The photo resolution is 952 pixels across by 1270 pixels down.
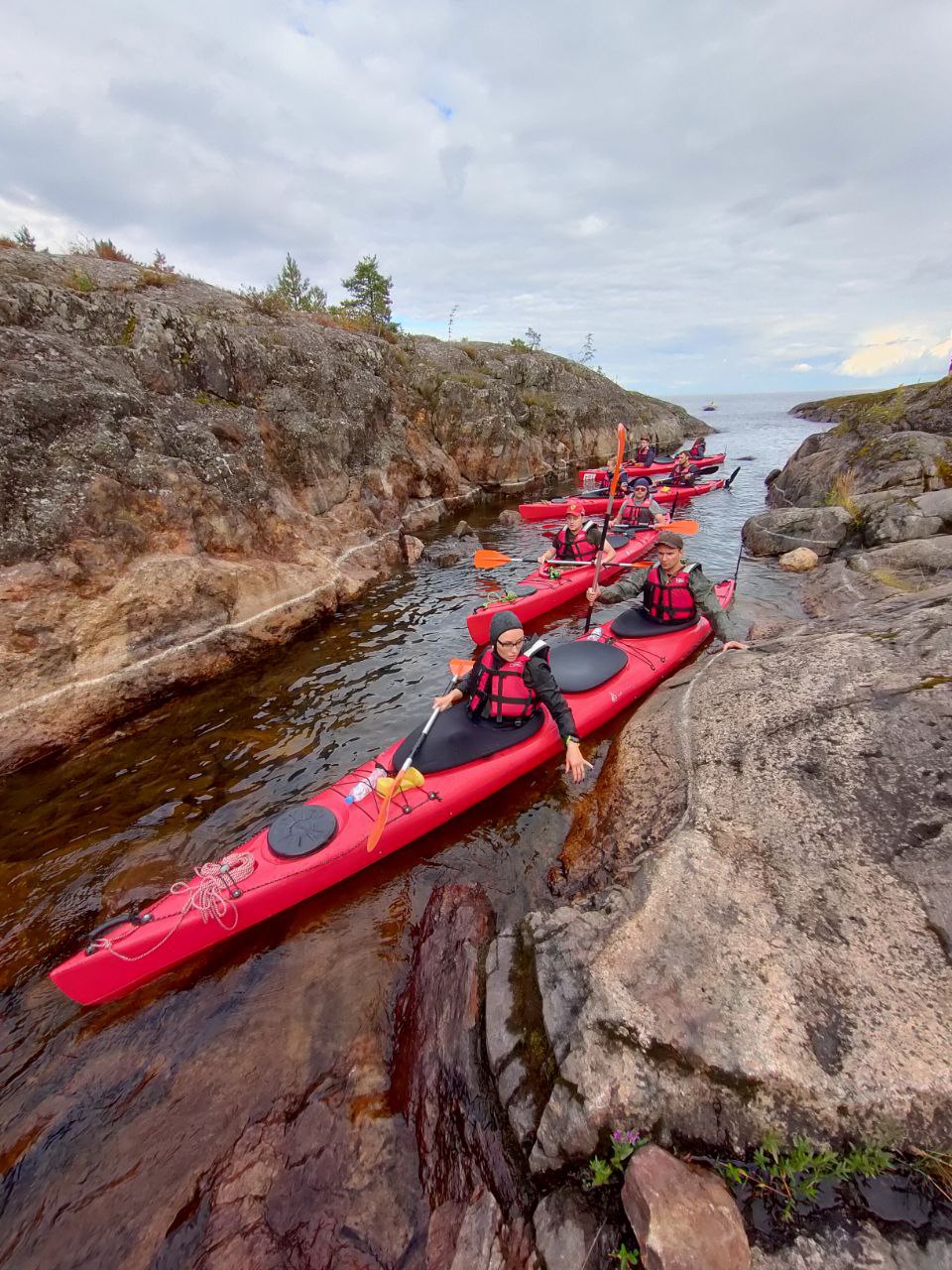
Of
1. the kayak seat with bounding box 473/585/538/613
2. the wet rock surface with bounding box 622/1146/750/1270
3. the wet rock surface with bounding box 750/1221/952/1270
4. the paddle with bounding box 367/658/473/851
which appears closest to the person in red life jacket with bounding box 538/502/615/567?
the kayak seat with bounding box 473/585/538/613

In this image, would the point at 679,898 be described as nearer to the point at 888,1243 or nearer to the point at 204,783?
the point at 888,1243

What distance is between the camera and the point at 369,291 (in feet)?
108

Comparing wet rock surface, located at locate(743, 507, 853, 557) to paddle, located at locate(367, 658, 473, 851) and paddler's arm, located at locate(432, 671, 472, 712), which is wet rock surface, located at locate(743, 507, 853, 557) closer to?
paddler's arm, located at locate(432, 671, 472, 712)

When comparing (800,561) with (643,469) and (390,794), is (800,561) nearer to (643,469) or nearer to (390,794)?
(390,794)

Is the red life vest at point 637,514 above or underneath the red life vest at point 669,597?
above

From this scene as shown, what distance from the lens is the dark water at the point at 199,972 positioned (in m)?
3.25

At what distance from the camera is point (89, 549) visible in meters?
8.26

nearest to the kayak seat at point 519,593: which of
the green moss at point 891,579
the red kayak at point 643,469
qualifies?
the green moss at point 891,579

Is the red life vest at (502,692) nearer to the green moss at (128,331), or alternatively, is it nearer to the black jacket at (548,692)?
the black jacket at (548,692)

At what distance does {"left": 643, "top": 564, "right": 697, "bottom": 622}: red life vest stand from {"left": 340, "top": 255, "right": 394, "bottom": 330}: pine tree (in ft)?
102

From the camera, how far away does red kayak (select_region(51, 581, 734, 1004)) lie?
430cm

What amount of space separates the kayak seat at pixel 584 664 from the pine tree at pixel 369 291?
105ft

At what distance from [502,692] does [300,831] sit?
8.72ft

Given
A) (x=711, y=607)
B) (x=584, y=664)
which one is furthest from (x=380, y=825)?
(x=711, y=607)
